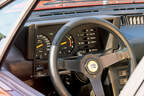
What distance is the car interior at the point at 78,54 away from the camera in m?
2.62

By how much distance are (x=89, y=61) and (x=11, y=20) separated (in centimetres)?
73

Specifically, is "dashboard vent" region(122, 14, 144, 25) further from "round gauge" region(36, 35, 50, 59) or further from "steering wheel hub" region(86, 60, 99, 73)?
"steering wheel hub" region(86, 60, 99, 73)

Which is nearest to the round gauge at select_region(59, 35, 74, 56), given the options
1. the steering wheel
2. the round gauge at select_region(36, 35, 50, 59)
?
the round gauge at select_region(36, 35, 50, 59)

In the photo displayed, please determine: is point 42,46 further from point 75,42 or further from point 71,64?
point 71,64

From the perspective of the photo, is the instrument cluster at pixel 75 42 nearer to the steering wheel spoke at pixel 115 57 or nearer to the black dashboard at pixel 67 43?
the black dashboard at pixel 67 43

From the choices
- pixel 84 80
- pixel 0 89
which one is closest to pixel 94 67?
pixel 84 80

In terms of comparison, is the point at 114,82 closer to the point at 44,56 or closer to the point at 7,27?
the point at 44,56

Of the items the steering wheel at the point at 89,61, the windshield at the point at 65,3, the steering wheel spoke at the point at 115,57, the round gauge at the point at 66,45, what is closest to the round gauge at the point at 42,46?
the round gauge at the point at 66,45

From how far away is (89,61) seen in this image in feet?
8.52

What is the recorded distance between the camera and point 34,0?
2.09 m

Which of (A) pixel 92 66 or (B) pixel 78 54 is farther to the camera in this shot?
(B) pixel 78 54

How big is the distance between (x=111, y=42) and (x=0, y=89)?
1.56 metres

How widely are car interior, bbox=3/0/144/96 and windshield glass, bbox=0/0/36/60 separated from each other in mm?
301

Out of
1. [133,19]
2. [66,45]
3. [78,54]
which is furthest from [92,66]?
[133,19]
